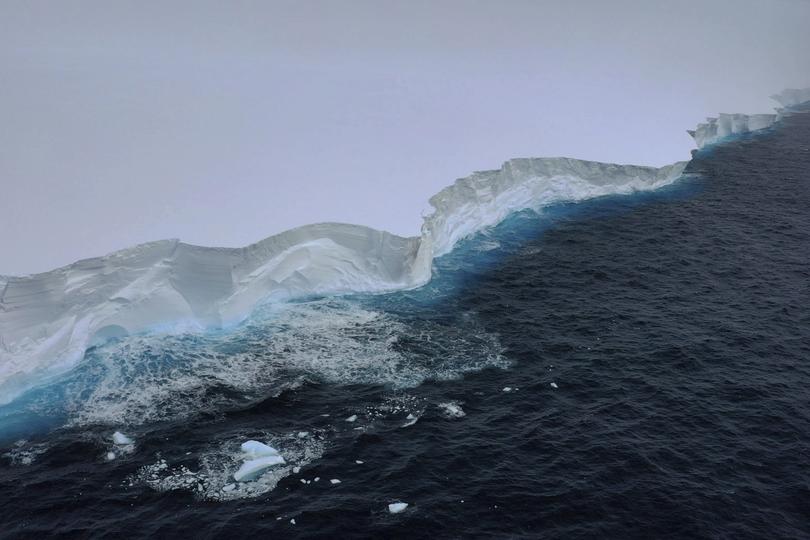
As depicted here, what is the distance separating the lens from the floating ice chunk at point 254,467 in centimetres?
2138

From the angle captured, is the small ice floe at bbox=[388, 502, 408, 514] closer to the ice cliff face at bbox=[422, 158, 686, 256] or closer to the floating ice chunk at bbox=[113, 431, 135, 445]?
the floating ice chunk at bbox=[113, 431, 135, 445]

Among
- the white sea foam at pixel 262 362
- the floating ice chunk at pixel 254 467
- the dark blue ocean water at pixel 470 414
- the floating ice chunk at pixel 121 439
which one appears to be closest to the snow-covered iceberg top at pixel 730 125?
the dark blue ocean water at pixel 470 414

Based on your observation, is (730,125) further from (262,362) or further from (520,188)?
(262,362)

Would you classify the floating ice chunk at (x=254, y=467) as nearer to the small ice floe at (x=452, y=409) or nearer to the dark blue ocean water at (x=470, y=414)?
the dark blue ocean water at (x=470, y=414)

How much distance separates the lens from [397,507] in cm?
2014

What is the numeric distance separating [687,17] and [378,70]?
4036 centimetres

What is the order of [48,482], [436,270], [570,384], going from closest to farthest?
[48,482], [570,384], [436,270]

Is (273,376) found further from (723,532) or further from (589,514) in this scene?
(723,532)

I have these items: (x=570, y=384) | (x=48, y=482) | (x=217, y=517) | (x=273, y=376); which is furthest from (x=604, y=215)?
(x=48, y=482)

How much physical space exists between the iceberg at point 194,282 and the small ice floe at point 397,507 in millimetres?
14634

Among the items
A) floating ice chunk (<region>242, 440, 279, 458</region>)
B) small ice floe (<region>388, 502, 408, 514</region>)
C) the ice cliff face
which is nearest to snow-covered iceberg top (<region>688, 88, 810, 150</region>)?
the ice cliff face

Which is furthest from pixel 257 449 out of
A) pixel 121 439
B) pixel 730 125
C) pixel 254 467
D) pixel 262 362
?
pixel 730 125

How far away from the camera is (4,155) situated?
3359 cm

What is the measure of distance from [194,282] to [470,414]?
15.3 m
